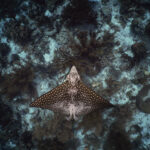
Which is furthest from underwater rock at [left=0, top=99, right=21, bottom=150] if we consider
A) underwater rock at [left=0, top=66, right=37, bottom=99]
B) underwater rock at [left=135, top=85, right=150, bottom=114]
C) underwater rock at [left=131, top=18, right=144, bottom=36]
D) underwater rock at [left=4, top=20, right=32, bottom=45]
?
underwater rock at [left=131, top=18, right=144, bottom=36]

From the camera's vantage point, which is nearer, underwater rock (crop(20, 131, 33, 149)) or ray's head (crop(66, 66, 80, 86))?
ray's head (crop(66, 66, 80, 86))

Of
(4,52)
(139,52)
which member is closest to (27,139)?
(4,52)

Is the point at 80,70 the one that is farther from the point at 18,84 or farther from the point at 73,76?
the point at 18,84

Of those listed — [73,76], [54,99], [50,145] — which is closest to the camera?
[73,76]

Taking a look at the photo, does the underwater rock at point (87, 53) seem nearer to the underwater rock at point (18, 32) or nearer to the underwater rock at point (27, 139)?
the underwater rock at point (18, 32)

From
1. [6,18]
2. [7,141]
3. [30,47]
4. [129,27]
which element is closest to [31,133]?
[7,141]

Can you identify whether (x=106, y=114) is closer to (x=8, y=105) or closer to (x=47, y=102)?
(x=47, y=102)

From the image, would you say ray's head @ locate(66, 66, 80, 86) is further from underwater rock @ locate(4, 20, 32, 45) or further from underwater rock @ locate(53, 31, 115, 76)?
underwater rock @ locate(4, 20, 32, 45)
